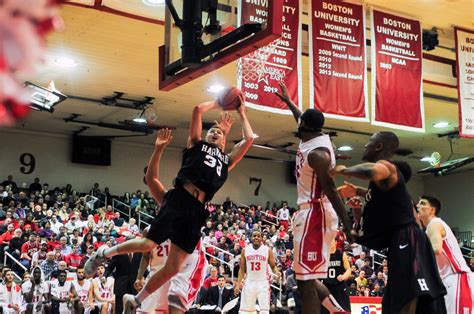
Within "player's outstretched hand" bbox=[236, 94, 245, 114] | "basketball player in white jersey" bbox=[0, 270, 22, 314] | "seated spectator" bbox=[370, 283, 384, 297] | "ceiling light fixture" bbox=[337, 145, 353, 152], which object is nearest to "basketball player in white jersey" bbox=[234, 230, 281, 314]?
"seated spectator" bbox=[370, 283, 384, 297]

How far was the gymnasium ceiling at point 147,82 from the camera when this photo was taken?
13031 millimetres

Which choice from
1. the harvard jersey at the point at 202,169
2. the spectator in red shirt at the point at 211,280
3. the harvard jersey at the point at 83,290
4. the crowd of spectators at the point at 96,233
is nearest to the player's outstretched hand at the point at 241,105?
the harvard jersey at the point at 202,169

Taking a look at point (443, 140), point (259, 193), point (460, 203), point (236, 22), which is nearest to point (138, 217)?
point (259, 193)

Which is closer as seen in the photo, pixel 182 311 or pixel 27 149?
pixel 182 311

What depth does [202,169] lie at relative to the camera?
5742mm

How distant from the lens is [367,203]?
17.3 ft

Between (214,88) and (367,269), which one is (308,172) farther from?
(367,269)

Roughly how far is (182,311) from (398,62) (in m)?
6.51

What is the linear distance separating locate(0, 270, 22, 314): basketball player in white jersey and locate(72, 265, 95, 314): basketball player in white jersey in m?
1.36

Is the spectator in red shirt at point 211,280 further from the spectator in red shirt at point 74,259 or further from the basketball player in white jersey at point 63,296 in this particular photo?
the spectator in red shirt at point 74,259

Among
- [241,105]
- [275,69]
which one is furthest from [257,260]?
[241,105]

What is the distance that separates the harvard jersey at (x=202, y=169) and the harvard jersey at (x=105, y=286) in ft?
35.8

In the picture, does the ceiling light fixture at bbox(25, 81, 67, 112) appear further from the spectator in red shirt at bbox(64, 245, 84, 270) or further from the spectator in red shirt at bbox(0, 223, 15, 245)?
the spectator in red shirt at bbox(0, 223, 15, 245)

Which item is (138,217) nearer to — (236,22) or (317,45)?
(317,45)
